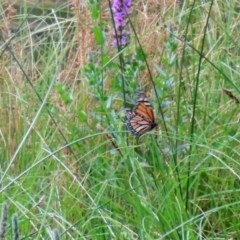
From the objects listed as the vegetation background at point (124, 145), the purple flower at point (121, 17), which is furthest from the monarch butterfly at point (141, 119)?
the purple flower at point (121, 17)

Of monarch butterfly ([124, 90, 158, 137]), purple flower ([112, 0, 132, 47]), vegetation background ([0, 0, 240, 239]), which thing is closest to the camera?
vegetation background ([0, 0, 240, 239])

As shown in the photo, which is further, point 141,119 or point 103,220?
point 141,119

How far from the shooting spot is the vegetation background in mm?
1781

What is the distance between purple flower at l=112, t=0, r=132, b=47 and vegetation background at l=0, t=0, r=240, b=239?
2.1 inches

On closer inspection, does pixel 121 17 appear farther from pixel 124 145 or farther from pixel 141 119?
pixel 124 145

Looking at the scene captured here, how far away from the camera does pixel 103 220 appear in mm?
1811

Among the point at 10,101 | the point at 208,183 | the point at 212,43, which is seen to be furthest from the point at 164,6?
the point at 208,183

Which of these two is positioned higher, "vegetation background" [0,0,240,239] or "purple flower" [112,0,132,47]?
"purple flower" [112,0,132,47]

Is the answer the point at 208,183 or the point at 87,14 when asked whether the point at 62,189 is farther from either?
the point at 87,14

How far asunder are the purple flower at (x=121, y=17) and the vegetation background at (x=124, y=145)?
0.18 feet

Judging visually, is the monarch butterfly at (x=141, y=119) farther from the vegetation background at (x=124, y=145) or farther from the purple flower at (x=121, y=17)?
the purple flower at (x=121, y=17)

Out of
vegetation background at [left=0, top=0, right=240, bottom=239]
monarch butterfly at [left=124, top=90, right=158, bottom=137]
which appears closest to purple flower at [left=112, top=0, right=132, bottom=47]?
vegetation background at [left=0, top=0, right=240, bottom=239]

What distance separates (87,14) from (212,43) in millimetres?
584

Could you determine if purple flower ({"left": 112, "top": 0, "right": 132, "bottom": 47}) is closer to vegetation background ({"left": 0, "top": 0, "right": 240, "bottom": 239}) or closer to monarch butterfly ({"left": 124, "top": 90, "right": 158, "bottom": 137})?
vegetation background ({"left": 0, "top": 0, "right": 240, "bottom": 239})
